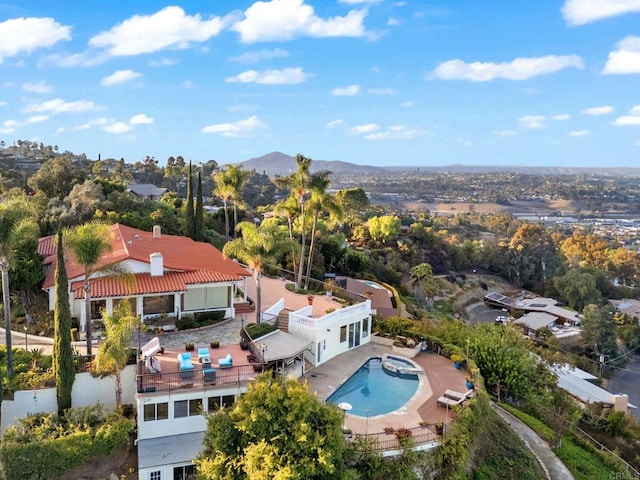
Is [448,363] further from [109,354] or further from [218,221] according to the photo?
[218,221]

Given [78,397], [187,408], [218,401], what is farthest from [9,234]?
[218,401]

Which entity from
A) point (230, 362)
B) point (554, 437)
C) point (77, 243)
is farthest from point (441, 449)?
point (77, 243)

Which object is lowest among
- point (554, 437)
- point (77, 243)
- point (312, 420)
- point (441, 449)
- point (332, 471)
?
point (554, 437)

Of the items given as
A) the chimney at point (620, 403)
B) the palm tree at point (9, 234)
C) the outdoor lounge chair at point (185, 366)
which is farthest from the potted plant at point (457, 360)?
the chimney at point (620, 403)

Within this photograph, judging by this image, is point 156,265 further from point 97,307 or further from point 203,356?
point 203,356

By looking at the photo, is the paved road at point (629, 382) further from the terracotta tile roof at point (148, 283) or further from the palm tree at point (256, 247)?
the terracotta tile roof at point (148, 283)

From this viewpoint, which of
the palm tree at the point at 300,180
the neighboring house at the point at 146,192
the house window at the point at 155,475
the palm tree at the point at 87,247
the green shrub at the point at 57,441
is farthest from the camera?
the neighboring house at the point at 146,192

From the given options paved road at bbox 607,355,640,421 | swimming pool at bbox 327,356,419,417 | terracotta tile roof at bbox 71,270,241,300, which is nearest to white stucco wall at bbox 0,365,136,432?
terracotta tile roof at bbox 71,270,241,300
